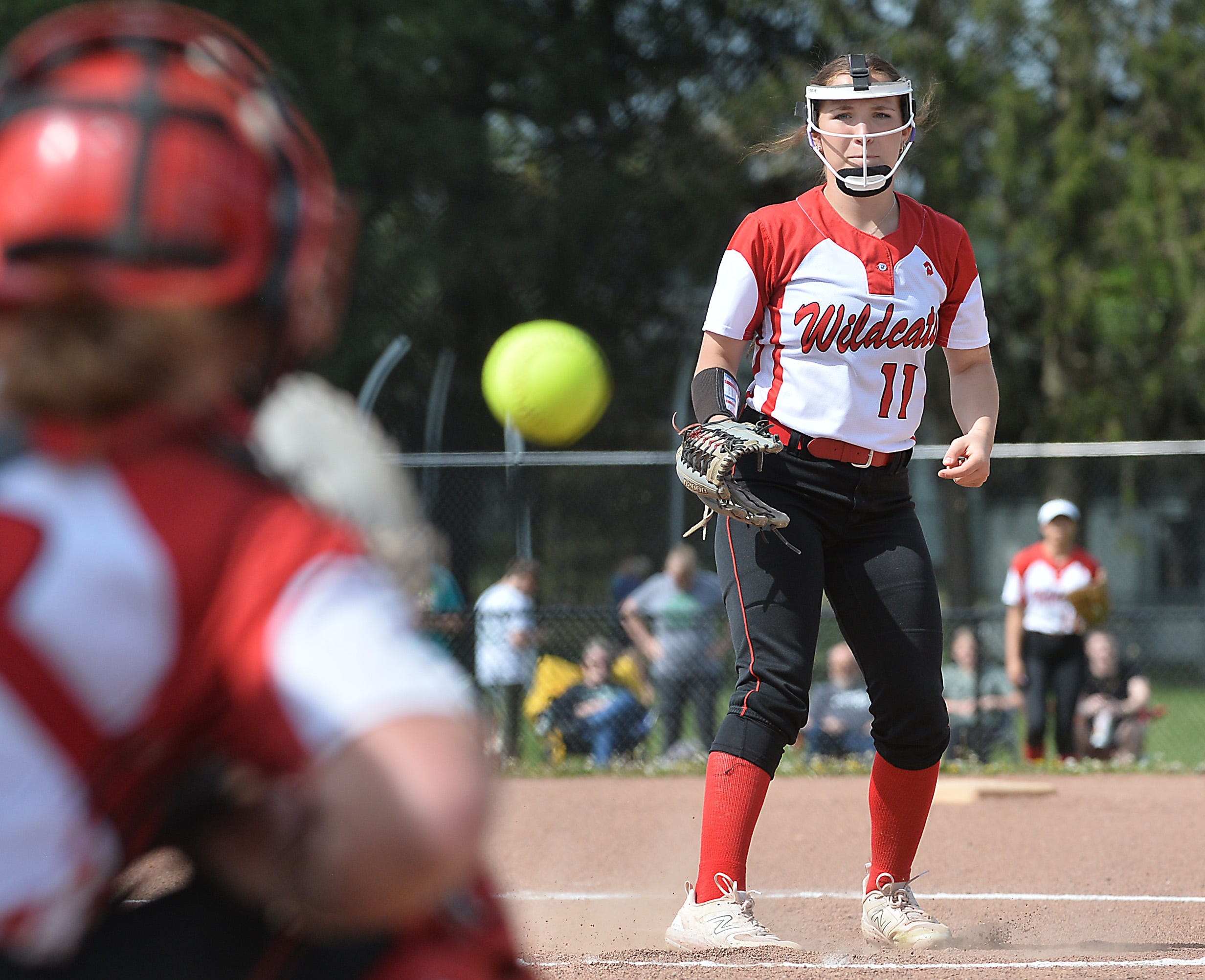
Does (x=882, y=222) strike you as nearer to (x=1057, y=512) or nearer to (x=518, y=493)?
(x=1057, y=512)

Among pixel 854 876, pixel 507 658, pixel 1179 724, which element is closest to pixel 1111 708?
pixel 507 658

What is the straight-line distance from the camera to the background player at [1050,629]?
954cm

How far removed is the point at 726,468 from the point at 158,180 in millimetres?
2399

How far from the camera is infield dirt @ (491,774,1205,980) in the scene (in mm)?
3340

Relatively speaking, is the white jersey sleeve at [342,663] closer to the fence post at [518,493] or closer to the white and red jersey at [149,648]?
the white and red jersey at [149,648]

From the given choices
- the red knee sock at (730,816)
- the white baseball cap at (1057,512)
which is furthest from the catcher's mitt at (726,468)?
the white baseball cap at (1057,512)

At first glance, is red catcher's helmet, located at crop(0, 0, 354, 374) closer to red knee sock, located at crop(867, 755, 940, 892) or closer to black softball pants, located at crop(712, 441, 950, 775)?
black softball pants, located at crop(712, 441, 950, 775)

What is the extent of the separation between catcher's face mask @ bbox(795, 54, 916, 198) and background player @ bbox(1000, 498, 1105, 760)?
642 centimetres

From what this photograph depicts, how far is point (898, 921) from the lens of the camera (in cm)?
357

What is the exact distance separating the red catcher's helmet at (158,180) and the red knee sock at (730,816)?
2.45 m

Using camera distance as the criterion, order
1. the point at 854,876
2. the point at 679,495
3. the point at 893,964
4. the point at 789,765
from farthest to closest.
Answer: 1. the point at 679,495
2. the point at 789,765
3. the point at 854,876
4. the point at 893,964

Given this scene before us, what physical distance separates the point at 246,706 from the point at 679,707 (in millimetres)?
8775

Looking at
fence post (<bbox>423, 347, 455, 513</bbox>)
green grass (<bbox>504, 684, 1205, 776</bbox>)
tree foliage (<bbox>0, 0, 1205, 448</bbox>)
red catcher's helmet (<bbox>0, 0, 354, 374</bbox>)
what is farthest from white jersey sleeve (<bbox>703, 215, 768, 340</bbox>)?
tree foliage (<bbox>0, 0, 1205, 448</bbox>)

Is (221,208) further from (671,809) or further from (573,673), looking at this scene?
(573,673)
